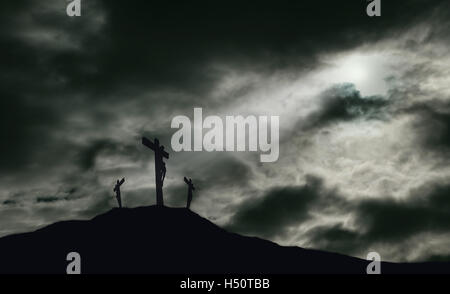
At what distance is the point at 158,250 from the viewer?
34719mm

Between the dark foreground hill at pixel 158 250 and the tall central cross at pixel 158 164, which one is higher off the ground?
the tall central cross at pixel 158 164

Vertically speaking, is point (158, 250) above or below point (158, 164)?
below

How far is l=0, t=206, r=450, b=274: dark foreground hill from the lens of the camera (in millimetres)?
33175

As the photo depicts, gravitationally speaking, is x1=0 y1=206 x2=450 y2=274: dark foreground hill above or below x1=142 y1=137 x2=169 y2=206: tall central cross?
below

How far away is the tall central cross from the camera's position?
35.3 m

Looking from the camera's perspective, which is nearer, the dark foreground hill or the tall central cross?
the dark foreground hill

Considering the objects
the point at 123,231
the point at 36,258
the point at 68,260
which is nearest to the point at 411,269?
the point at 123,231

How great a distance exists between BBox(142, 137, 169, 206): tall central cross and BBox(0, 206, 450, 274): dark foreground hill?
2.05 meters

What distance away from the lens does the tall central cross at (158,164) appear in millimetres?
35281

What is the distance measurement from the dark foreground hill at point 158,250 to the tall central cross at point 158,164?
2046 millimetres

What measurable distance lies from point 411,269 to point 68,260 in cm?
2360

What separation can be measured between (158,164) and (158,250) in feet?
19.5

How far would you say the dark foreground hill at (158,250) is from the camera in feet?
109

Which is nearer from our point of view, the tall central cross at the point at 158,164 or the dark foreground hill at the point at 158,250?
the dark foreground hill at the point at 158,250
